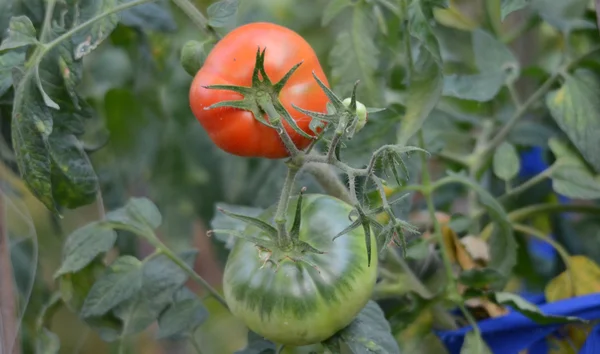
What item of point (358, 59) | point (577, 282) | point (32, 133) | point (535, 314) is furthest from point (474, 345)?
point (32, 133)

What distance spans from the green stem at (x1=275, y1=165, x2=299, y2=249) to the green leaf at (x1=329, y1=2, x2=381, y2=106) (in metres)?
0.20

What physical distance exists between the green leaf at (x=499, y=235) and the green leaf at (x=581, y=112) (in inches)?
4.0

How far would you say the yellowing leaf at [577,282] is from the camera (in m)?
0.66

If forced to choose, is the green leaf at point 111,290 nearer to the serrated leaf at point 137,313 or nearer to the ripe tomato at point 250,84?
the serrated leaf at point 137,313

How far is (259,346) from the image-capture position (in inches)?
21.6

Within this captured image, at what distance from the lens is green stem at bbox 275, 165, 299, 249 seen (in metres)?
0.41

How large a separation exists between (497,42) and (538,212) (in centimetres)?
21

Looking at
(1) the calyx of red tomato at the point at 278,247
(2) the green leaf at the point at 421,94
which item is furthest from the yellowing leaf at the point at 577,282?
(1) the calyx of red tomato at the point at 278,247

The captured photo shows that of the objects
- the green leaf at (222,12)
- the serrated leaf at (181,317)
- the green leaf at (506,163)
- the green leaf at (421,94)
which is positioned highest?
the green leaf at (222,12)

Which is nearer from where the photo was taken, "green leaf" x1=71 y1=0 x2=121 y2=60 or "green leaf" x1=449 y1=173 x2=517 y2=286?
A: "green leaf" x1=71 y1=0 x2=121 y2=60

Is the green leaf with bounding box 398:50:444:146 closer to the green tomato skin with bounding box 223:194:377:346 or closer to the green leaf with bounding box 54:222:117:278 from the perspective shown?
the green tomato skin with bounding box 223:194:377:346

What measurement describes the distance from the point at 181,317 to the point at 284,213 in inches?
9.4

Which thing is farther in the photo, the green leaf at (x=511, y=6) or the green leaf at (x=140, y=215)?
the green leaf at (x=140, y=215)

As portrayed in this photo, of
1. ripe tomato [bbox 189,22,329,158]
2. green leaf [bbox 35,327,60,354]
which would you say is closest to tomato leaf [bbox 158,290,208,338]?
green leaf [bbox 35,327,60,354]
